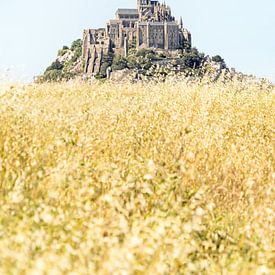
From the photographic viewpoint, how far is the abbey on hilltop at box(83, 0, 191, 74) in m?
114

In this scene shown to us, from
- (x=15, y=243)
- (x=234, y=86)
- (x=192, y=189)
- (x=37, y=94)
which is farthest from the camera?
(x=234, y=86)

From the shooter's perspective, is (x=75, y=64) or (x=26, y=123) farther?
(x=75, y=64)

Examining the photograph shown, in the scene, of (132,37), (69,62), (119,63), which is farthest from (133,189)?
(69,62)

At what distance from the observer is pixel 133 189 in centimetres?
411

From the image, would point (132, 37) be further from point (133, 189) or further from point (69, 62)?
point (133, 189)

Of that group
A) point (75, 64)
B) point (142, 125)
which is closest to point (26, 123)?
point (142, 125)

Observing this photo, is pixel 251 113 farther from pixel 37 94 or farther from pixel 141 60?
pixel 141 60

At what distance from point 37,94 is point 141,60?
101 metres

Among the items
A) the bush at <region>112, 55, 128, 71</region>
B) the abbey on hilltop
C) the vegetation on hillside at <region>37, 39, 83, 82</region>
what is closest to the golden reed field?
the bush at <region>112, 55, 128, 71</region>

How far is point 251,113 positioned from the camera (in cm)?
792

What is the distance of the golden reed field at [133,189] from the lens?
274cm

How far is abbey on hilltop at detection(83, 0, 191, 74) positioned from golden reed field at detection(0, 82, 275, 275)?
102890mm

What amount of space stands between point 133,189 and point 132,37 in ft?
380

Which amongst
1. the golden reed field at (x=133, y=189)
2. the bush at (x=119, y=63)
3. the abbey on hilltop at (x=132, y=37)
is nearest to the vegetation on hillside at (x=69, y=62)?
the abbey on hilltop at (x=132, y=37)
